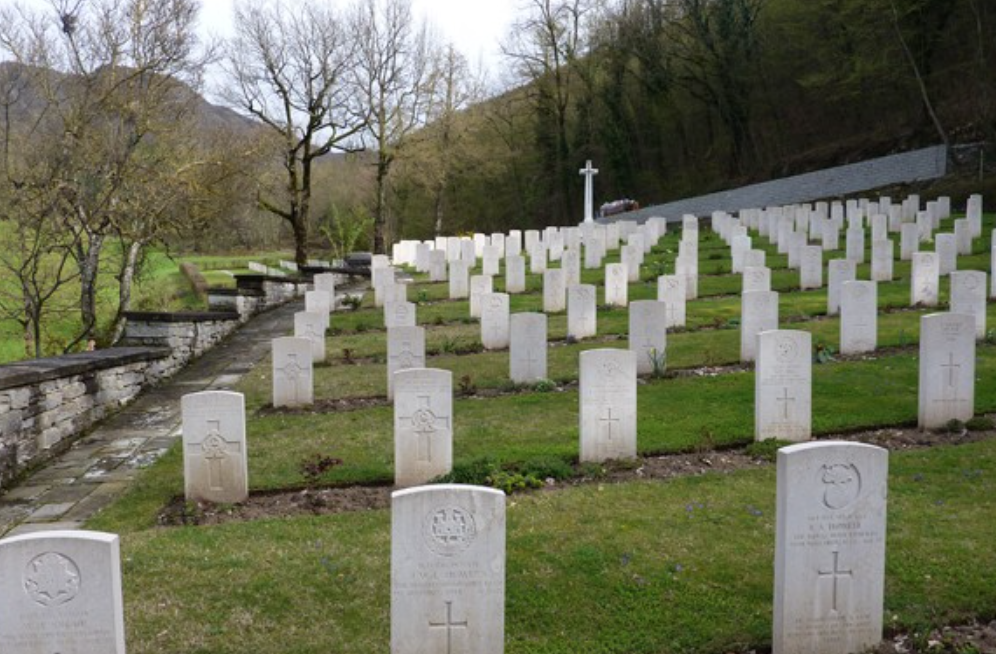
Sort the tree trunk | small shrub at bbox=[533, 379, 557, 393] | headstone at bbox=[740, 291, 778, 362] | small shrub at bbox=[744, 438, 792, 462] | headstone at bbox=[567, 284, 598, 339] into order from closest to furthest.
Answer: small shrub at bbox=[744, 438, 792, 462] < small shrub at bbox=[533, 379, 557, 393] < headstone at bbox=[740, 291, 778, 362] < headstone at bbox=[567, 284, 598, 339] < the tree trunk

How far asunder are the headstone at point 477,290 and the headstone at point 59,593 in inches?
515

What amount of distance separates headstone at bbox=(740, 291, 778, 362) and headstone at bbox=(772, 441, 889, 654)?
7.61 m

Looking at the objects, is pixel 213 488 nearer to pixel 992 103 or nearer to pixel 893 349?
pixel 893 349

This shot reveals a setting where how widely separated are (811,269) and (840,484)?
14.3 metres

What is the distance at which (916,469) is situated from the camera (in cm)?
743

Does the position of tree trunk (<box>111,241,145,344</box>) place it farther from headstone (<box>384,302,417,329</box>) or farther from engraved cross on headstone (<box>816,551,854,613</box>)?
engraved cross on headstone (<box>816,551,854,613</box>)

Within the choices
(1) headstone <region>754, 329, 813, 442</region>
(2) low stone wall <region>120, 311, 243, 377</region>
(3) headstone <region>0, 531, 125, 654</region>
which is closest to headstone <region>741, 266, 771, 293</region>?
(1) headstone <region>754, 329, 813, 442</region>

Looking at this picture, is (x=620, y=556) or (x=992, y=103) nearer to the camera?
(x=620, y=556)

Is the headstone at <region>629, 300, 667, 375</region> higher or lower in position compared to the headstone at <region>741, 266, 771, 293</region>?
lower

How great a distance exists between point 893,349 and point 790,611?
8.54 metres

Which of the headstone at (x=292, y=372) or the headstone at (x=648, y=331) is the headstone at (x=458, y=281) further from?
the headstone at (x=292, y=372)

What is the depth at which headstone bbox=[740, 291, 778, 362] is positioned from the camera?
39.8ft

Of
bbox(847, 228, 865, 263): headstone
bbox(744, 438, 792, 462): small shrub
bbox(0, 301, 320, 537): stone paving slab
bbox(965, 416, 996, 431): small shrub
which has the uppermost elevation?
bbox(847, 228, 865, 263): headstone

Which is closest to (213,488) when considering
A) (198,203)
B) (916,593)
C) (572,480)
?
(572,480)
